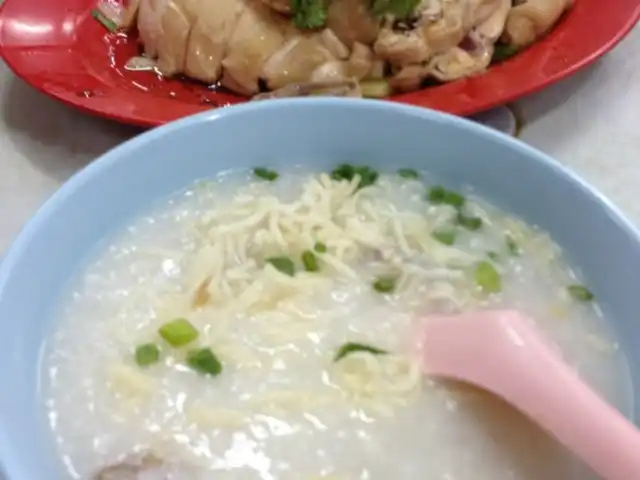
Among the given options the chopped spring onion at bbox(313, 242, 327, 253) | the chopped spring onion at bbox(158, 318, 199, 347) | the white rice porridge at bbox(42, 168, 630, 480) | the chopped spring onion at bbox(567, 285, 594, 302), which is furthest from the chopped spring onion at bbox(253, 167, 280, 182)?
the chopped spring onion at bbox(567, 285, 594, 302)

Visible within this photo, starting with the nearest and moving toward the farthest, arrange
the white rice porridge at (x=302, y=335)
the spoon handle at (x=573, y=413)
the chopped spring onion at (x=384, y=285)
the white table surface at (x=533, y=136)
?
1. the spoon handle at (x=573, y=413)
2. the white rice porridge at (x=302, y=335)
3. the chopped spring onion at (x=384, y=285)
4. the white table surface at (x=533, y=136)

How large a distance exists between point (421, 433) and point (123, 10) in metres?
1.08

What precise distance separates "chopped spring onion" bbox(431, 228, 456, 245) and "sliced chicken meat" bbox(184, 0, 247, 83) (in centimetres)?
58

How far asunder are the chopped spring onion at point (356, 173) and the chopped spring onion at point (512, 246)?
185mm

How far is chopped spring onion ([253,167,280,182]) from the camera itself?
42.4 inches

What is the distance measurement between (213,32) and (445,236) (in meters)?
0.62

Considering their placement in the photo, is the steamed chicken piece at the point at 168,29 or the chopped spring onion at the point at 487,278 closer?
the chopped spring onion at the point at 487,278

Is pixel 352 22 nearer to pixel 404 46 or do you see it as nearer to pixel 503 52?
pixel 404 46

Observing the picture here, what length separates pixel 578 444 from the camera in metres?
0.70

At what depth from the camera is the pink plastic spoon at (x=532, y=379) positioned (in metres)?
0.68

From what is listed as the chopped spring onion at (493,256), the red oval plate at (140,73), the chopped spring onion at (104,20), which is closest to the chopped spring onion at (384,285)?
the chopped spring onion at (493,256)

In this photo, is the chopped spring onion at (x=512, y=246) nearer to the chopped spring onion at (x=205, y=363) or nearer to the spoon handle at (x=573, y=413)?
the spoon handle at (x=573, y=413)

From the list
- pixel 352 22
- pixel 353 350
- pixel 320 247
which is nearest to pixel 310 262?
pixel 320 247

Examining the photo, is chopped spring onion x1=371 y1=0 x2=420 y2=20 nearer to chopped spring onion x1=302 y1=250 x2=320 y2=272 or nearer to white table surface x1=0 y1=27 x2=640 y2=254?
Answer: white table surface x1=0 y1=27 x2=640 y2=254
